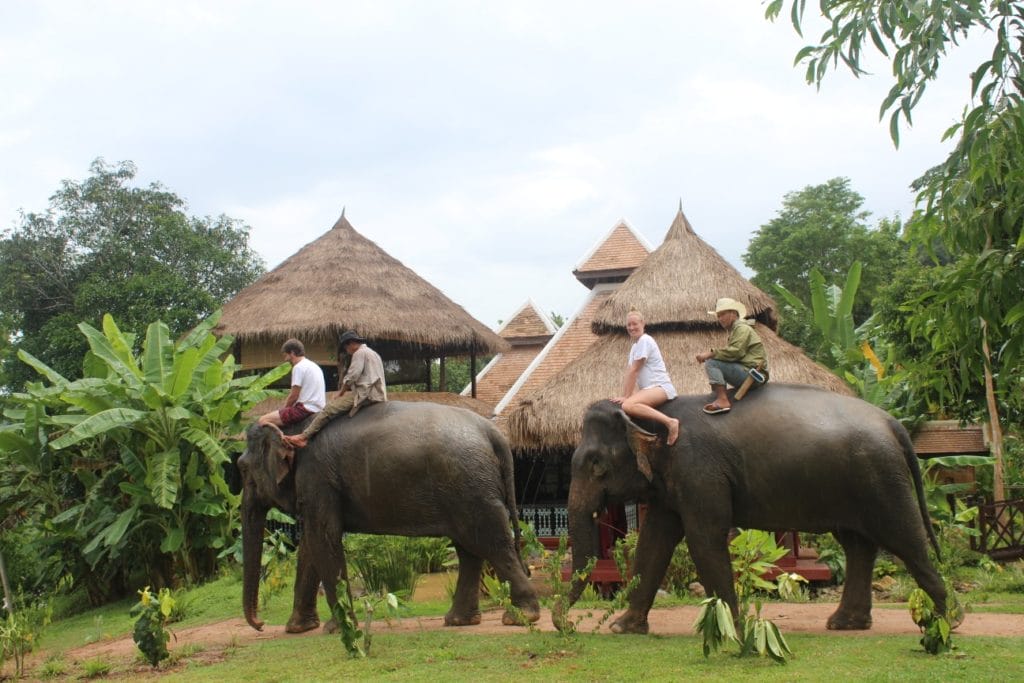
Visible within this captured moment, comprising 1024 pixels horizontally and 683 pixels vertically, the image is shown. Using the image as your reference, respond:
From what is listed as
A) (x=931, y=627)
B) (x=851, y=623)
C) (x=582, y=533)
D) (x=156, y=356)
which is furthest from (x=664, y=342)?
(x=931, y=627)

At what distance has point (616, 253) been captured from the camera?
23891mm

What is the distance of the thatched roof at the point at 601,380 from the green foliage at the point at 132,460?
3.57 metres

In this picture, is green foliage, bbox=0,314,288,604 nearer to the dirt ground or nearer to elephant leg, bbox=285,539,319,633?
the dirt ground

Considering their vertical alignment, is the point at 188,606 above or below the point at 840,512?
below

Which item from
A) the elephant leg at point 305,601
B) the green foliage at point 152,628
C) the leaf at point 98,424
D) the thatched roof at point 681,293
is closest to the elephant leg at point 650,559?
the elephant leg at point 305,601

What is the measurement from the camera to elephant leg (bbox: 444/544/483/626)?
8.91m

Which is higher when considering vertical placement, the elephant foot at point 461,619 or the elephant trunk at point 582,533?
the elephant trunk at point 582,533

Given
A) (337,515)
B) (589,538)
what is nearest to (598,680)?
(589,538)

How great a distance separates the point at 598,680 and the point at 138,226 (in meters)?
A: 23.1

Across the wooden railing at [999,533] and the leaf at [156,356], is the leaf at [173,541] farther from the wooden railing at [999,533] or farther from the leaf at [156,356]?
the wooden railing at [999,533]

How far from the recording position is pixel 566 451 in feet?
50.7

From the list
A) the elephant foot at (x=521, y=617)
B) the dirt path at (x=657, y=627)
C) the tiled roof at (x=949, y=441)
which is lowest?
the dirt path at (x=657, y=627)

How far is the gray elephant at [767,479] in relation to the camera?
24.4 feet

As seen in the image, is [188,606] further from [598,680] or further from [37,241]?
[37,241]
